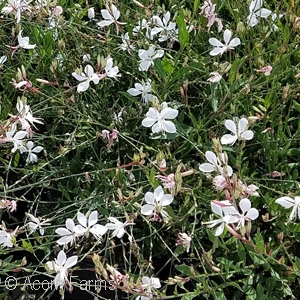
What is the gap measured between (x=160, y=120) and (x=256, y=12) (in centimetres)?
43

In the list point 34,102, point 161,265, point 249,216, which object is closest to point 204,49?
point 34,102

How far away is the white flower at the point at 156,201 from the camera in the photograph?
1.00 m

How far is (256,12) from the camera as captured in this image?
4.37 feet

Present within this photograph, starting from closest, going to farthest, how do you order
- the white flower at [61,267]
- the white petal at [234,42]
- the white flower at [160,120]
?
the white flower at [61,267] < the white flower at [160,120] < the white petal at [234,42]

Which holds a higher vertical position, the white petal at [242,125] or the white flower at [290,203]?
the white petal at [242,125]

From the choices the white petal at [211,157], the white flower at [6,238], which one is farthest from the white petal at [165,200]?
the white flower at [6,238]

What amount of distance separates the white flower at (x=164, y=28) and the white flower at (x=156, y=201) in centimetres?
47

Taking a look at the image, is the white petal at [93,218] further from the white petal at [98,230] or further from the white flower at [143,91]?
the white flower at [143,91]

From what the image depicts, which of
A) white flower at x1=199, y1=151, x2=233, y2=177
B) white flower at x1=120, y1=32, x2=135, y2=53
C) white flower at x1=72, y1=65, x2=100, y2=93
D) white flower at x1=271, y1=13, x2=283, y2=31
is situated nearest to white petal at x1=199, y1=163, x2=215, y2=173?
white flower at x1=199, y1=151, x2=233, y2=177

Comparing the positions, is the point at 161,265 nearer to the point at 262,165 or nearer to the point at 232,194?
the point at 262,165

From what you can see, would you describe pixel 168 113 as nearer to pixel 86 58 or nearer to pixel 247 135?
pixel 247 135

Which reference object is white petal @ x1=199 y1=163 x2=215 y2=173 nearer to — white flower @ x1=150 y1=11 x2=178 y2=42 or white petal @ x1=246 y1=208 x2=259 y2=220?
white petal @ x1=246 y1=208 x2=259 y2=220

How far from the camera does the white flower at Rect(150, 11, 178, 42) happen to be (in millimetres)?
1323

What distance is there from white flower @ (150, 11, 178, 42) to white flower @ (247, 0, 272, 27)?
0.18 meters
